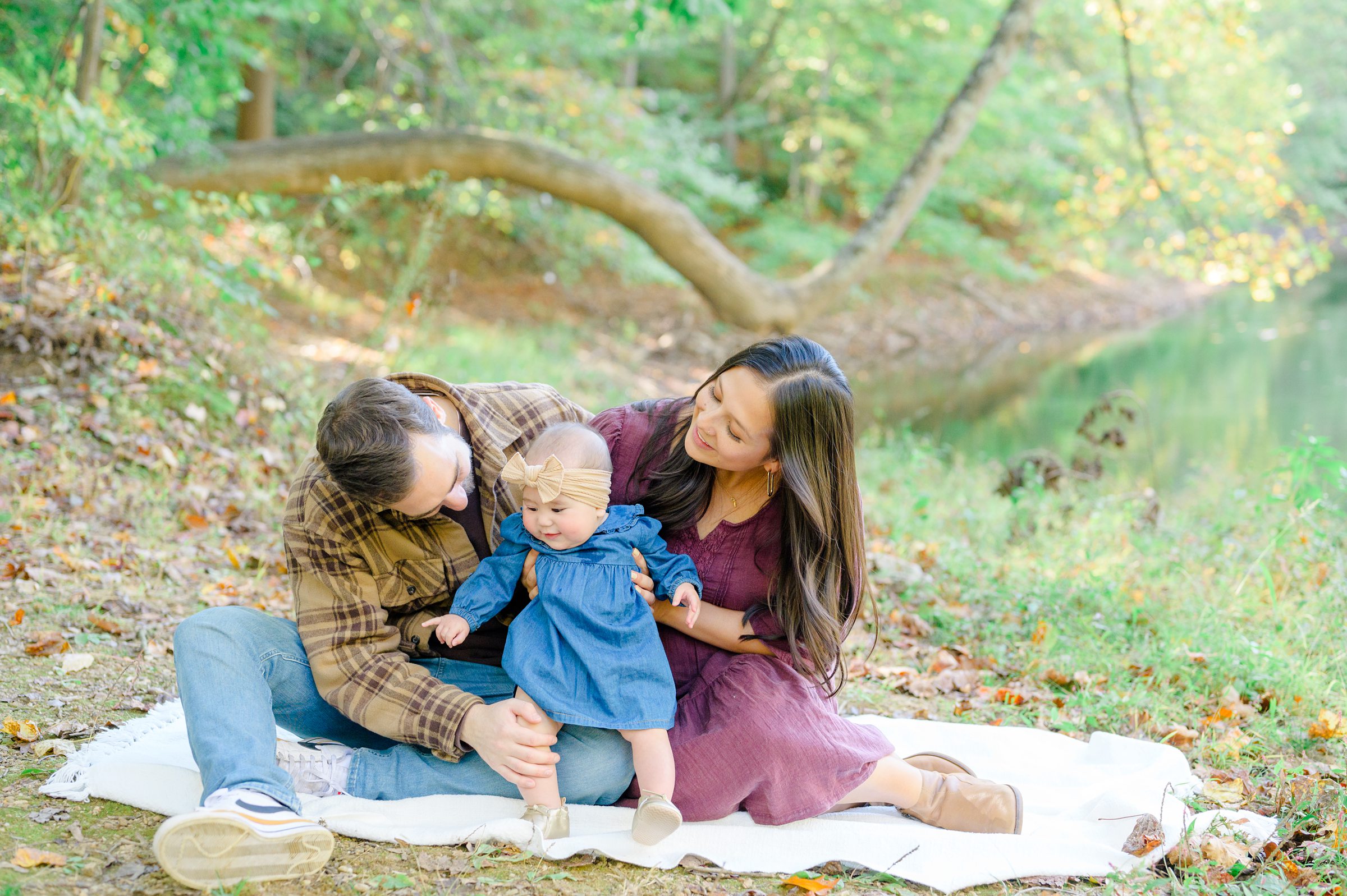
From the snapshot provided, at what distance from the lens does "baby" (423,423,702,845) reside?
238cm

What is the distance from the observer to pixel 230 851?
2.01 meters

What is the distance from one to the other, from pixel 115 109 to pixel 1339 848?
5632mm

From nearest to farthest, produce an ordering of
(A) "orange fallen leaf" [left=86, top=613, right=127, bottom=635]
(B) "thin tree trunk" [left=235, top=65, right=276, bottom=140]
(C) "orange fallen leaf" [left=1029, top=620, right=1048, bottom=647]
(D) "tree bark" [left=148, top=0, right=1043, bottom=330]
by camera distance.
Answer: (A) "orange fallen leaf" [left=86, top=613, right=127, bottom=635] → (C) "orange fallen leaf" [left=1029, top=620, right=1048, bottom=647] → (D) "tree bark" [left=148, top=0, right=1043, bottom=330] → (B) "thin tree trunk" [left=235, top=65, right=276, bottom=140]

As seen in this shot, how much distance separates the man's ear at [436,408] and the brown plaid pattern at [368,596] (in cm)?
23

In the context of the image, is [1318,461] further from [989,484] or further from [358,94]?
[358,94]

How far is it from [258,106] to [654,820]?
8.95m

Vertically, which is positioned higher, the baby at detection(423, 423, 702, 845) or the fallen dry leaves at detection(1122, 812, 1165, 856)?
the baby at detection(423, 423, 702, 845)

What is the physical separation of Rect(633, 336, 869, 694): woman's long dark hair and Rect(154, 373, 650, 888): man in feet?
1.05

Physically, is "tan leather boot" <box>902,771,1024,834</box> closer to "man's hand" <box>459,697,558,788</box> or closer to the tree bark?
"man's hand" <box>459,697,558,788</box>

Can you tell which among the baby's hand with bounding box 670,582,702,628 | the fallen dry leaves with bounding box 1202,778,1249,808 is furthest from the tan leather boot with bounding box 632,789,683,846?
the fallen dry leaves with bounding box 1202,778,1249,808

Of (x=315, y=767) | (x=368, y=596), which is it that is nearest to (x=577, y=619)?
(x=368, y=596)

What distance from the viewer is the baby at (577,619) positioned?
238 centimetres

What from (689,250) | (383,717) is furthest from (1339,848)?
(689,250)

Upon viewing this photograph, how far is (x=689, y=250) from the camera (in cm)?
718
